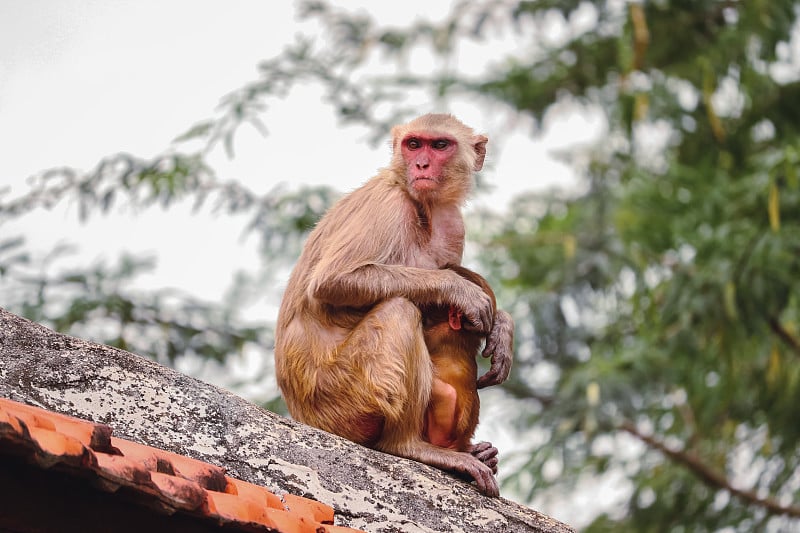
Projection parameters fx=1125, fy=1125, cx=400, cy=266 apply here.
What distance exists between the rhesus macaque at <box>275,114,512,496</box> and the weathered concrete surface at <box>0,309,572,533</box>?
0.36 meters

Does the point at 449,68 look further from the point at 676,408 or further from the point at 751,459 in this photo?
the point at 751,459

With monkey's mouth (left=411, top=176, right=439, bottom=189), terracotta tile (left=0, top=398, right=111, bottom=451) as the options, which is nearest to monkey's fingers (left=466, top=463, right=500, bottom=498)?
monkey's mouth (left=411, top=176, right=439, bottom=189)

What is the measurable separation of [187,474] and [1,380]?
0.93m

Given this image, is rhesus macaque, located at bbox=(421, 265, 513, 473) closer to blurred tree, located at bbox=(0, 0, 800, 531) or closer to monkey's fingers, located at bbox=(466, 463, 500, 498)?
monkey's fingers, located at bbox=(466, 463, 500, 498)

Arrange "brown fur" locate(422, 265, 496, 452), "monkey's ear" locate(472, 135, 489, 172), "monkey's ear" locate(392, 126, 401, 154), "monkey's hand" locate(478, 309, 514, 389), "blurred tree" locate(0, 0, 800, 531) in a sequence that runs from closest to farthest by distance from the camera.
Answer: "brown fur" locate(422, 265, 496, 452)
"monkey's hand" locate(478, 309, 514, 389)
"monkey's ear" locate(392, 126, 401, 154)
"monkey's ear" locate(472, 135, 489, 172)
"blurred tree" locate(0, 0, 800, 531)

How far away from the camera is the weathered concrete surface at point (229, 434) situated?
4453mm

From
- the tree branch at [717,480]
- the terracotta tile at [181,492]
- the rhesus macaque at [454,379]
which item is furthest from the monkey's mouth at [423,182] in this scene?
the tree branch at [717,480]

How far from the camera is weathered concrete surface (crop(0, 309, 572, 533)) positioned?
4453mm

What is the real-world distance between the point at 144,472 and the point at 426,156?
11.4 feet

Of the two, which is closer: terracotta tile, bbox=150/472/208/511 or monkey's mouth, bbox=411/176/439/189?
terracotta tile, bbox=150/472/208/511

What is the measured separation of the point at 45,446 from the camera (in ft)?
10.5

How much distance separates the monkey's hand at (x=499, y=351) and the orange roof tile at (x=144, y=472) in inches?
71.7

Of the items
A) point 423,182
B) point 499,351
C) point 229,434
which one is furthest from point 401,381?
point 423,182

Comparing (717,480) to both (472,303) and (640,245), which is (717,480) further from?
(472,303)
